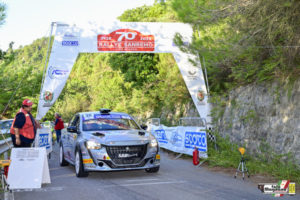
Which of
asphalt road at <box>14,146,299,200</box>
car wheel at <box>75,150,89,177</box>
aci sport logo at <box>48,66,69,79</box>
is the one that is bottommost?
asphalt road at <box>14,146,299,200</box>

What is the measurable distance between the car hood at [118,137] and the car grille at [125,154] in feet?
Answer: 0.41

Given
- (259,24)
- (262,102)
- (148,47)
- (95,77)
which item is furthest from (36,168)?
(95,77)

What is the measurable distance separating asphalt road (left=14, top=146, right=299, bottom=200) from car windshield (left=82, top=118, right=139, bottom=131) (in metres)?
1.27

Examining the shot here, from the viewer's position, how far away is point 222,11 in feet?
35.5

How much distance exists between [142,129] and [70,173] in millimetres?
2435

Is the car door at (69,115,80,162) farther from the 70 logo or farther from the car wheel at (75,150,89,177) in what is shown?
the 70 logo

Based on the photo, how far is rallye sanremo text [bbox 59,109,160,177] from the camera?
983 centimetres

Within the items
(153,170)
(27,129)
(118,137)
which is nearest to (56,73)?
(27,129)

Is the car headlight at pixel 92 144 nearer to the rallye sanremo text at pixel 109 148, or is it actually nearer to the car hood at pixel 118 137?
the rallye sanremo text at pixel 109 148

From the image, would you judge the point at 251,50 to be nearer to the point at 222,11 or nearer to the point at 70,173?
the point at 222,11

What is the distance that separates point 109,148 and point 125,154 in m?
0.43

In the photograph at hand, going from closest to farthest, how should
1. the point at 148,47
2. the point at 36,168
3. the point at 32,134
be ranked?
the point at 36,168, the point at 32,134, the point at 148,47

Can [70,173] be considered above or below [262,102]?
A: below

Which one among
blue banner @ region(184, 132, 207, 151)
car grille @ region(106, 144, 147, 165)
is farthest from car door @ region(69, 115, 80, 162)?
blue banner @ region(184, 132, 207, 151)
